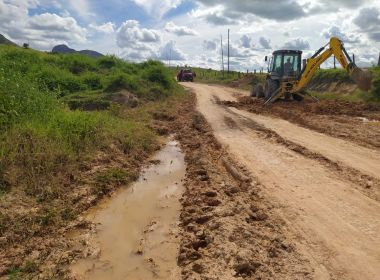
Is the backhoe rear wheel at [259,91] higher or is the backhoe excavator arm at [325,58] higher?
the backhoe excavator arm at [325,58]

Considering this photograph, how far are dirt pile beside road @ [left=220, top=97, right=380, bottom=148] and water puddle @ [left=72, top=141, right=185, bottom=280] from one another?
5268 mm

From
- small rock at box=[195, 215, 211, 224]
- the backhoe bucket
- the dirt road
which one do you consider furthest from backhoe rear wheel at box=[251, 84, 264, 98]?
small rock at box=[195, 215, 211, 224]

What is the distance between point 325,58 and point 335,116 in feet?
12.6

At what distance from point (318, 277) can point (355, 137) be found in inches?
303

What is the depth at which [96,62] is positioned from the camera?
27.0m

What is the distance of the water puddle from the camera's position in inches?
199

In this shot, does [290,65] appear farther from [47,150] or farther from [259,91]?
[47,150]

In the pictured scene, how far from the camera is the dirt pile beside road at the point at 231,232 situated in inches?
183

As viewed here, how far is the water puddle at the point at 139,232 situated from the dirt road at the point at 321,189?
1.59 meters

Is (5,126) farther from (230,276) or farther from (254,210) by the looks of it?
(230,276)

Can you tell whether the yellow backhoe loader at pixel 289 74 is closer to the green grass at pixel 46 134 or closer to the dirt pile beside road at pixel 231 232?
the green grass at pixel 46 134

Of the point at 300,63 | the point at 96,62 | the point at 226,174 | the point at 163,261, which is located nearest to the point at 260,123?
the point at 226,174

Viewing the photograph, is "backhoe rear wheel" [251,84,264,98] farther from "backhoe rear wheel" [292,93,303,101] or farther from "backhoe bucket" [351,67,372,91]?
"backhoe bucket" [351,67,372,91]

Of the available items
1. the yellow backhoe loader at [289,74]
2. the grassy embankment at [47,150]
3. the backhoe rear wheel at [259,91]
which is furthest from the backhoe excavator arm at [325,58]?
the grassy embankment at [47,150]
